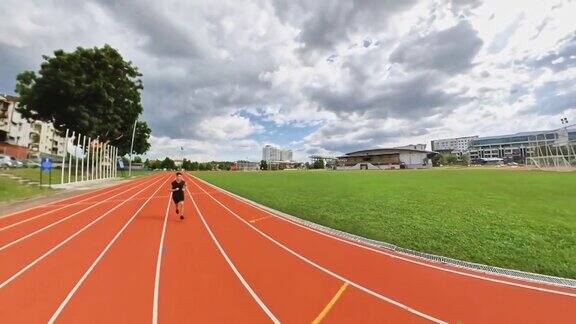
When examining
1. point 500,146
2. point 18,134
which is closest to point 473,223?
point 18,134

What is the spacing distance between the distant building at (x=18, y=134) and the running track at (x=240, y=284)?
55189 millimetres

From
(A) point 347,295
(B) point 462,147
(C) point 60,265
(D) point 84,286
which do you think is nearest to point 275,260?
(A) point 347,295

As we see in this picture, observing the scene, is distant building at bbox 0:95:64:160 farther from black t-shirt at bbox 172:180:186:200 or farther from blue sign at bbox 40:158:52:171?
black t-shirt at bbox 172:180:186:200

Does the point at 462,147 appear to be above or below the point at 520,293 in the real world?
above

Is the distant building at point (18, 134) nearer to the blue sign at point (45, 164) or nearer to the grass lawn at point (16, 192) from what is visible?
the blue sign at point (45, 164)

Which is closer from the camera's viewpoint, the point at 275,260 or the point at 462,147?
the point at 275,260

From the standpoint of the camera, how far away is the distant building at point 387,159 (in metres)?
113

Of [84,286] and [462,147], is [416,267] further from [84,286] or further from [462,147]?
[462,147]

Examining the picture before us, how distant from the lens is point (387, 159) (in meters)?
120

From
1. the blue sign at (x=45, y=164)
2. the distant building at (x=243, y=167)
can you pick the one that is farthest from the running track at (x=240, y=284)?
the distant building at (x=243, y=167)

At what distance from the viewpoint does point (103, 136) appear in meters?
40.8

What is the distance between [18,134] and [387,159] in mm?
102844

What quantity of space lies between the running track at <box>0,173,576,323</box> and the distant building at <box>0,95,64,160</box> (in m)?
55.2

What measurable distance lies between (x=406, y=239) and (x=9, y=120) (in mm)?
75811
